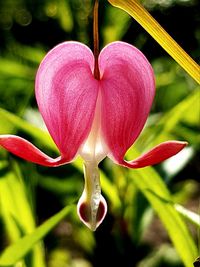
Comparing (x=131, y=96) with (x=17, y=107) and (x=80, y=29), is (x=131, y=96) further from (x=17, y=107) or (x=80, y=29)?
(x=80, y=29)

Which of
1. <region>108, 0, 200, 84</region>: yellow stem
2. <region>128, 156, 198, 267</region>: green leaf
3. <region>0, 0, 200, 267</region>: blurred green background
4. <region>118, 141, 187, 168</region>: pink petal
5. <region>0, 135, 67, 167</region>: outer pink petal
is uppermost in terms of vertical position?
<region>108, 0, 200, 84</region>: yellow stem

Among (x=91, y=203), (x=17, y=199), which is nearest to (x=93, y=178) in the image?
(x=91, y=203)

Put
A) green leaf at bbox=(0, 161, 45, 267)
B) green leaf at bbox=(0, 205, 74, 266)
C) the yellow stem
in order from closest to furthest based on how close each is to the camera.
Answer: the yellow stem, green leaf at bbox=(0, 205, 74, 266), green leaf at bbox=(0, 161, 45, 267)

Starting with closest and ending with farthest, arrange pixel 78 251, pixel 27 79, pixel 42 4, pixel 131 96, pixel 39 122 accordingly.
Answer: pixel 131 96, pixel 39 122, pixel 27 79, pixel 78 251, pixel 42 4

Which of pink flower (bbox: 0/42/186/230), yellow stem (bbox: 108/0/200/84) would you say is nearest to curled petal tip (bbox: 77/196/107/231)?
pink flower (bbox: 0/42/186/230)

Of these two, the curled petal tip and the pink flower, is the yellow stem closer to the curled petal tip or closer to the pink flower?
the pink flower

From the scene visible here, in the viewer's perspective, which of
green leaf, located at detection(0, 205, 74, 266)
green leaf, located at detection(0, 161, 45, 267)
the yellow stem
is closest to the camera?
the yellow stem

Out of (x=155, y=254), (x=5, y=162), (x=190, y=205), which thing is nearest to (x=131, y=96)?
(x=5, y=162)

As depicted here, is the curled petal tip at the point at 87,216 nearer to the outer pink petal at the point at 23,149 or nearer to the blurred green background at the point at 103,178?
the outer pink petal at the point at 23,149

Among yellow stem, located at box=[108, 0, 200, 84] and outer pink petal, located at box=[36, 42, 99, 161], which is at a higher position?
yellow stem, located at box=[108, 0, 200, 84]
